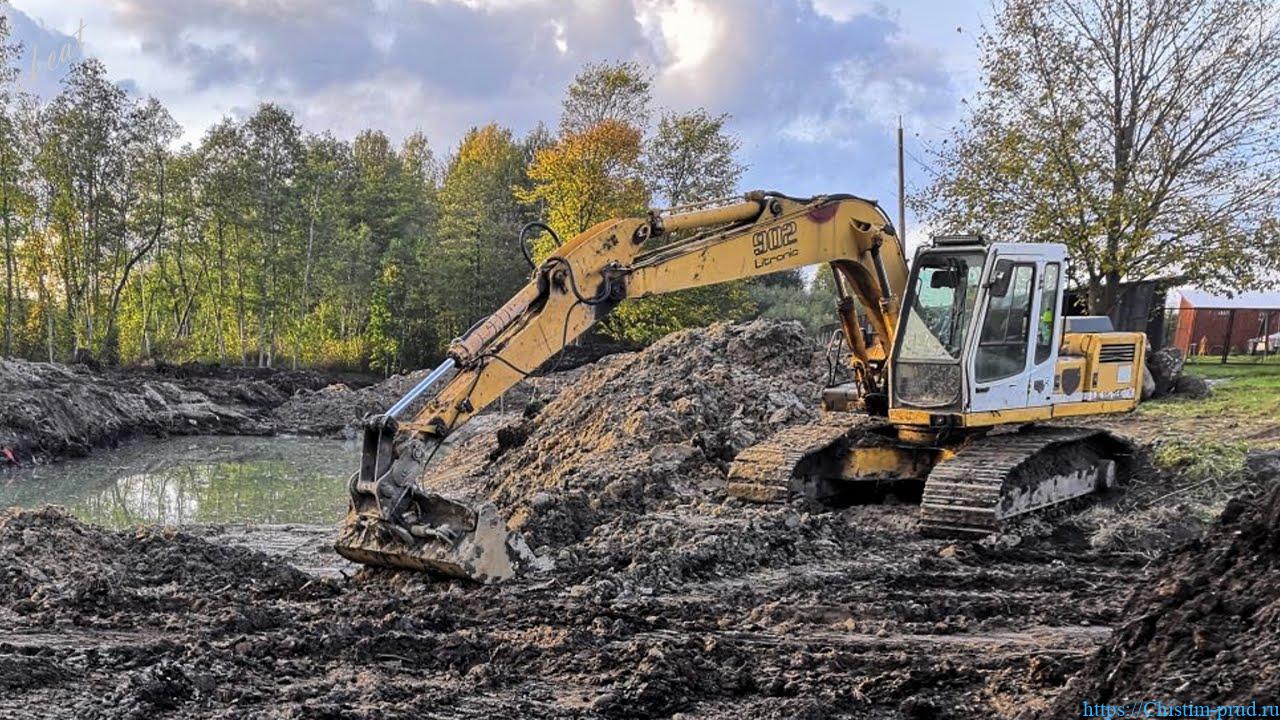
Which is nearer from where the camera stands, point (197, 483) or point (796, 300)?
point (197, 483)

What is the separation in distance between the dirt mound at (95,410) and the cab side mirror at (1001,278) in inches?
560

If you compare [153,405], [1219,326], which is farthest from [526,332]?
[1219,326]

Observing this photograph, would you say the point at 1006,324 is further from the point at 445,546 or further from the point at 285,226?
the point at 285,226

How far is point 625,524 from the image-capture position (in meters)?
7.56

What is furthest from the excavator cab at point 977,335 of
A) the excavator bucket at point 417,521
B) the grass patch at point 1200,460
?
the excavator bucket at point 417,521

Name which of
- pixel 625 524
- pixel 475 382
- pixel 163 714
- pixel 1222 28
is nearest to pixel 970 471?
pixel 625 524

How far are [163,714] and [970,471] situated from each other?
6.09m

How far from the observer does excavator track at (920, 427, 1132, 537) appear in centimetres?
755

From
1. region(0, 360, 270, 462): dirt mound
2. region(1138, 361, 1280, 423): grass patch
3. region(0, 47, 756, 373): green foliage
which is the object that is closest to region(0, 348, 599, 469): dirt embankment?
region(0, 360, 270, 462): dirt mound

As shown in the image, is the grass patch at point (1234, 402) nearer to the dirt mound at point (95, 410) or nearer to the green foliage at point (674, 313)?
the green foliage at point (674, 313)

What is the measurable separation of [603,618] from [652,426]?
6.08m

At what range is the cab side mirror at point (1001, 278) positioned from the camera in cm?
791

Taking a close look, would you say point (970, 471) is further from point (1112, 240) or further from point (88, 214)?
point (88, 214)

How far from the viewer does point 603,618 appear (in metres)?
5.24
